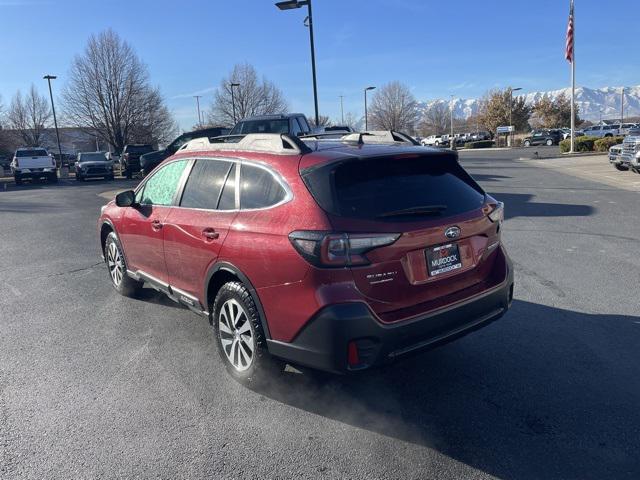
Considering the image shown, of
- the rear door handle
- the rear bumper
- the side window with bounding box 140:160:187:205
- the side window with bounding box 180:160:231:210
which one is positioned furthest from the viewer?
the side window with bounding box 140:160:187:205

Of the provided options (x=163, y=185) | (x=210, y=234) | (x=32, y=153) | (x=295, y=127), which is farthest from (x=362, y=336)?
(x=32, y=153)

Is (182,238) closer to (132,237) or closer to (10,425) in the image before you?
(132,237)

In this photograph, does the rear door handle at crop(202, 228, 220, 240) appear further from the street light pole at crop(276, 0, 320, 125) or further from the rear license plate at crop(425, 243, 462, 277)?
the street light pole at crop(276, 0, 320, 125)

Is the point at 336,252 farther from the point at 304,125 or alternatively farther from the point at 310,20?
the point at 310,20

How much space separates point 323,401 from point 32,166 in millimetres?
30716

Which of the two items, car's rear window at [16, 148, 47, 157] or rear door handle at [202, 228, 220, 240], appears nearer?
rear door handle at [202, 228, 220, 240]

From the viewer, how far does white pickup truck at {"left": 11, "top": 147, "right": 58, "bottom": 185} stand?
29.1 meters

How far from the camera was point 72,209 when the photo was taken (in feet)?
51.1

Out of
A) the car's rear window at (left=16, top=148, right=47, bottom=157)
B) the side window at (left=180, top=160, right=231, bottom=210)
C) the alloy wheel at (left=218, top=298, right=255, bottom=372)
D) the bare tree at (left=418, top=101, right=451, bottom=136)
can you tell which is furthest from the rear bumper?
the bare tree at (left=418, top=101, right=451, bottom=136)

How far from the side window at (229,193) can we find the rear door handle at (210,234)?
7.5 inches

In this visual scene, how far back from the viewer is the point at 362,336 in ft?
9.98

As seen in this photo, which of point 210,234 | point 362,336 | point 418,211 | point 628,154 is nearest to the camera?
point 362,336

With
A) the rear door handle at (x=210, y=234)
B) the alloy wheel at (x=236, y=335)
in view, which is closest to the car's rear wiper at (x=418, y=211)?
the alloy wheel at (x=236, y=335)

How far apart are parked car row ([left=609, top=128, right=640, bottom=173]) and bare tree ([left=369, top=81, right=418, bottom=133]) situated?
58.2m
